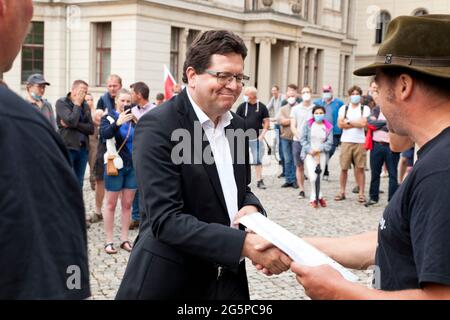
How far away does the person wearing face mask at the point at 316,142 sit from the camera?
11.0 meters

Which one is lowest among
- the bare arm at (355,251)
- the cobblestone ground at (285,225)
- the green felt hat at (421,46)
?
the cobblestone ground at (285,225)

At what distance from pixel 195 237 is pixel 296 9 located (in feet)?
105

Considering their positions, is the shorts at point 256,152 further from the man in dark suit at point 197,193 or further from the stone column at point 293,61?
the stone column at point 293,61

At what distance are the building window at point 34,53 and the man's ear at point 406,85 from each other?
26278 millimetres

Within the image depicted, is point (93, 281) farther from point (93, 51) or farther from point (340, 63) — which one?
point (340, 63)

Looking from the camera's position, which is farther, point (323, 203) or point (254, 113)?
point (254, 113)

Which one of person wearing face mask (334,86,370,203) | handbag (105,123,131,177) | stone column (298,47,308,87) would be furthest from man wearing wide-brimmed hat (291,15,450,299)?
stone column (298,47,308,87)

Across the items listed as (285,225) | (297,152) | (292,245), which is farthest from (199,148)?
(297,152)

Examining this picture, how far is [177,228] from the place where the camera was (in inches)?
100

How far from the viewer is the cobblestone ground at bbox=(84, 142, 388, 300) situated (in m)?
5.87

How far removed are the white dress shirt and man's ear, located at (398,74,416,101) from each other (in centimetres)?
103

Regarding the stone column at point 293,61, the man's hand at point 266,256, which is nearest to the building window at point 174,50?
the stone column at point 293,61

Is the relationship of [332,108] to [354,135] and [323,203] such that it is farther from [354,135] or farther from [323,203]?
[323,203]

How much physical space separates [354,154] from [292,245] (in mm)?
9194
